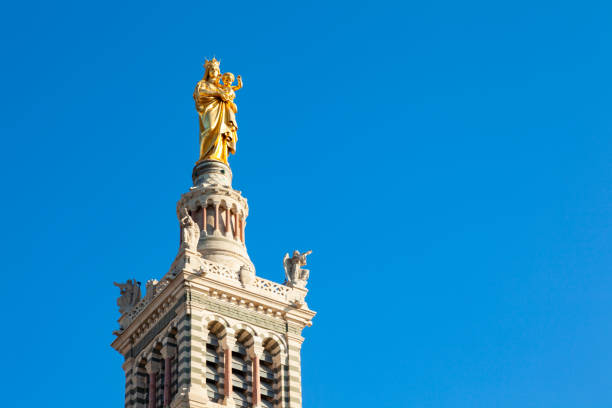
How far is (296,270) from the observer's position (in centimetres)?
7762

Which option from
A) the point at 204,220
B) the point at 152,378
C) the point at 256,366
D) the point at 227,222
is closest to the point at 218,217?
the point at 227,222

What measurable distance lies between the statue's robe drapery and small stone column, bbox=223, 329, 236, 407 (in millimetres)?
12189

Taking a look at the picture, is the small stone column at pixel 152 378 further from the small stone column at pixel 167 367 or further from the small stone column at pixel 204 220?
the small stone column at pixel 204 220

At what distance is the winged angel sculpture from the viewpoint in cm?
7750

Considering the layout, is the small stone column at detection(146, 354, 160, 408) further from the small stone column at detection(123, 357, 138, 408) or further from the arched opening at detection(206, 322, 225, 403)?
the arched opening at detection(206, 322, 225, 403)

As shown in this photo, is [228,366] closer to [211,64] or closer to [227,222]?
[227,222]

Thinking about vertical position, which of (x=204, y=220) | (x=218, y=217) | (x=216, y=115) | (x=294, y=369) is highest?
(x=216, y=115)

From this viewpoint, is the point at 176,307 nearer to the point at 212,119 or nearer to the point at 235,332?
the point at 235,332

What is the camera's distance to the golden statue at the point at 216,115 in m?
82.2

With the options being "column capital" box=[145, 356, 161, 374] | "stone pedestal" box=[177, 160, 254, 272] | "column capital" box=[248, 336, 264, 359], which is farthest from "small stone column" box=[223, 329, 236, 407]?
"stone pedestal" box=[177, 160, 254, 272]

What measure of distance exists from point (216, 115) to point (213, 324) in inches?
556

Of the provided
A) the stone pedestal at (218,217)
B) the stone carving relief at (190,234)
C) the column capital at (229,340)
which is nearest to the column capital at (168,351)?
the column capital at (229,340)

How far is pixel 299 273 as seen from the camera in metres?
77.8

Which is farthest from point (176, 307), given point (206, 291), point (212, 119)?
point (212, 119)
